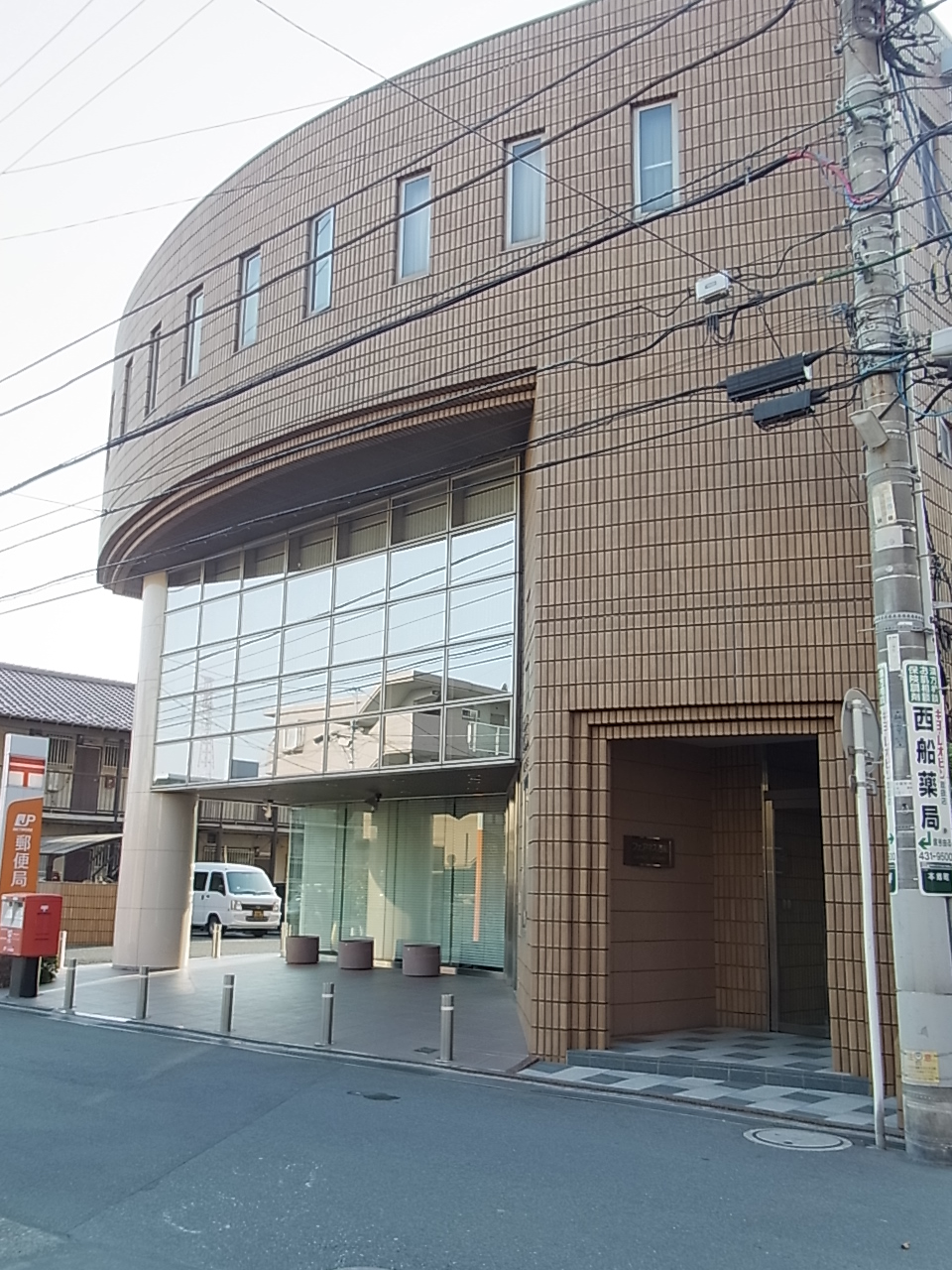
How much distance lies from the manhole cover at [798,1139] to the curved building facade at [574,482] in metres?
1.91

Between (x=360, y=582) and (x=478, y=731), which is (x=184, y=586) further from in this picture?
(x=478, y=731)

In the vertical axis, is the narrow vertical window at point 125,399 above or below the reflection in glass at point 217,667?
above

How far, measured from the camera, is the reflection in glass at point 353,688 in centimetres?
1806

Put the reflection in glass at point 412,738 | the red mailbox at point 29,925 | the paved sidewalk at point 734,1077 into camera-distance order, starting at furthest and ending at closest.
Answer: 1. the red mailbox at point 29,925
2. the reflection in glass at point 412,738
3. the paved sidewalk at point 734,1077

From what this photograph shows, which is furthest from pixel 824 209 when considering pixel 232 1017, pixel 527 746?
pixel 232 1017

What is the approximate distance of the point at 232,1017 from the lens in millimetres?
14641

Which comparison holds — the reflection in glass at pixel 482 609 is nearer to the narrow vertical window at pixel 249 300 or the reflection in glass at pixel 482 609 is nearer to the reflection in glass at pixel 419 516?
the reflection in glass at pixel 419 516

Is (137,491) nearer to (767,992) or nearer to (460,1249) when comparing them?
(767,992)

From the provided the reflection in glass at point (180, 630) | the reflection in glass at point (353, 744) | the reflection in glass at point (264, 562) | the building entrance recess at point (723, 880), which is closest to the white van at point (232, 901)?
the reflection in glass at point (180, 630)

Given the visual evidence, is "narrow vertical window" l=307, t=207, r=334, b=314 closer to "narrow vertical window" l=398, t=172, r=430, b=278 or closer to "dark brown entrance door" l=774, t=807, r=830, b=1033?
"narrow vertical window" l=398, t=172, r=430, b=278

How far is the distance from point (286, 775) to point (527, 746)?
6486mm

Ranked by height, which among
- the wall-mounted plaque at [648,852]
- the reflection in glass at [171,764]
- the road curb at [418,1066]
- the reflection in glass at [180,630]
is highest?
the reflection in glass at [180,630]

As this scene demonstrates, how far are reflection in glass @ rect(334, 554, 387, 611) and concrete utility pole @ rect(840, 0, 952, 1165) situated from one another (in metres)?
10.2

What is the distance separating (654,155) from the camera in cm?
1342
